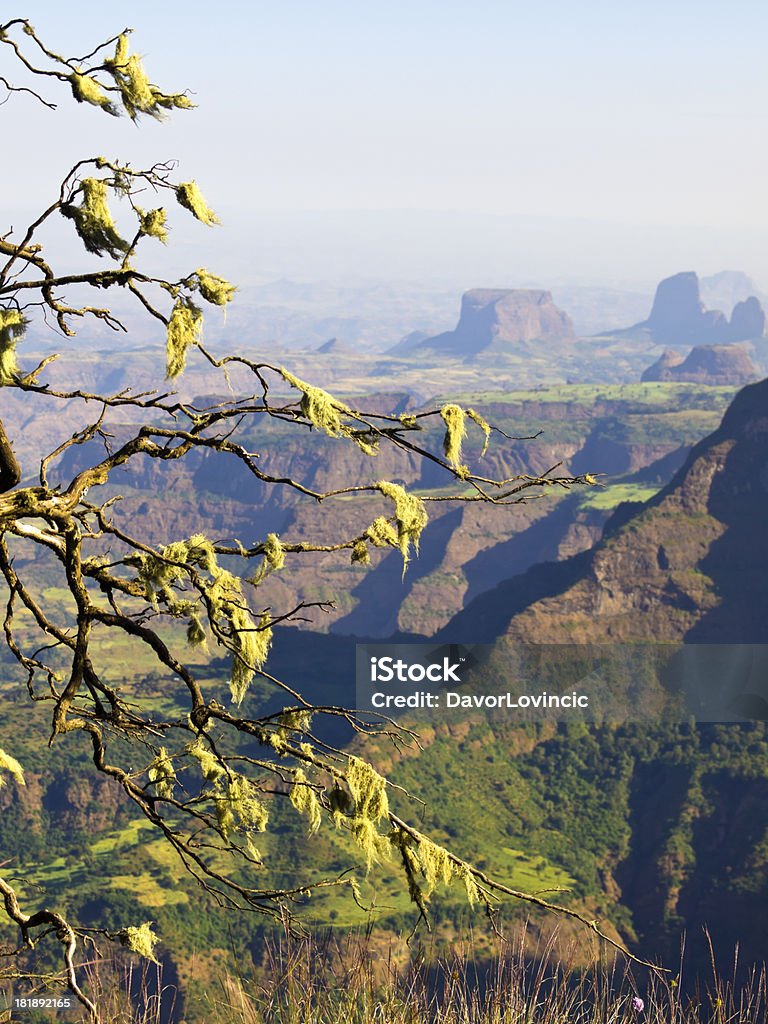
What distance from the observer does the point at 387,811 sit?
13.9 m

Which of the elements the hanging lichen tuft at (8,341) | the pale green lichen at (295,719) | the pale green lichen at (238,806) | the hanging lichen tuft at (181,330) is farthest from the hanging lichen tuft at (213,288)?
the pale green lichen at (238,806)

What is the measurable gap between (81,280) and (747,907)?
186m

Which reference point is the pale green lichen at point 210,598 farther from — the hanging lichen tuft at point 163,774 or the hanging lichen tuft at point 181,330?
the hanging lichen tuft at point 181,330

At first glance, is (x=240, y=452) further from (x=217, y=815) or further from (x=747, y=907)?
(x=747, y=907)

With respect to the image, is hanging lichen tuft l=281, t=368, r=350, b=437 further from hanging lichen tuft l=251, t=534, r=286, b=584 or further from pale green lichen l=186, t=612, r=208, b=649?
pale green lichen l=186, t=612, r=208, b=649

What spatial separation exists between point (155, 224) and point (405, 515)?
4.22 meters

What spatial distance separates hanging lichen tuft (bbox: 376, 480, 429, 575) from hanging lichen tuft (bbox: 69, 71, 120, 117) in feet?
17.4

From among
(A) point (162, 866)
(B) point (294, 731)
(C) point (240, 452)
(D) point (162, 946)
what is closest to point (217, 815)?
(B) point (294, 731)

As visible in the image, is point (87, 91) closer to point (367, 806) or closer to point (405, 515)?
point (405, 515)

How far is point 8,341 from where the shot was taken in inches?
583

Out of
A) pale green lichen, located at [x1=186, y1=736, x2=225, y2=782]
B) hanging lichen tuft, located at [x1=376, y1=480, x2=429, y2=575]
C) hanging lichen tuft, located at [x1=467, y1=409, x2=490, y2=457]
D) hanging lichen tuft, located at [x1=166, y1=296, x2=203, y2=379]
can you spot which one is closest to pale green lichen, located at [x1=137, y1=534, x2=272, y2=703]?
pale green lichen, located at [x1=186, y1=736, x2=225, y2=782]

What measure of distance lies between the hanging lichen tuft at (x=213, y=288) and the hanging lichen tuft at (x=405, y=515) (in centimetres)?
269

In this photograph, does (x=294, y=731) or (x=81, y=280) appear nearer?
(x=81, y=280)

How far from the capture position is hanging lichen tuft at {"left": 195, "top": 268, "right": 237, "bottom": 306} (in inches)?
539
